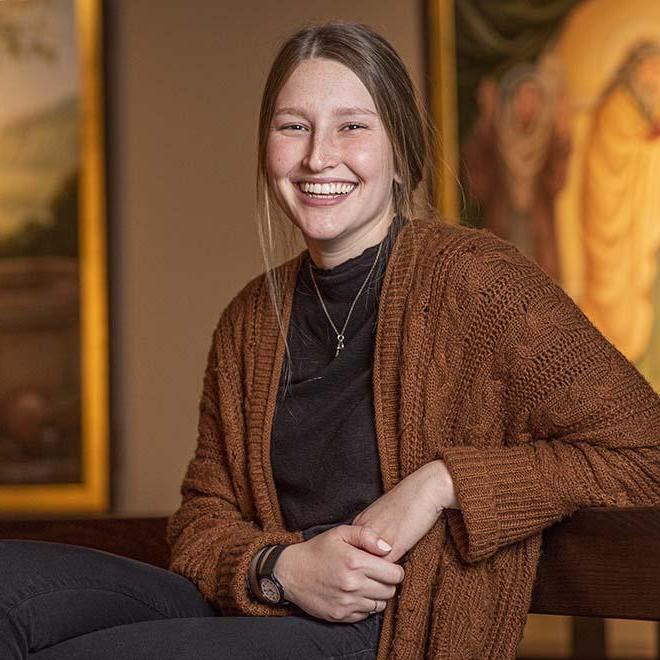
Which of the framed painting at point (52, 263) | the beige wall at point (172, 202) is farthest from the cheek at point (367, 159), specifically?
the framed painting at point (52, 263)

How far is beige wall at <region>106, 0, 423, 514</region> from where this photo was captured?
396 cm

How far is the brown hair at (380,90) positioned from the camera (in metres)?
1.87

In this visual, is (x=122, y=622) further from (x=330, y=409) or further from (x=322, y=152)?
(x=322, y=152)

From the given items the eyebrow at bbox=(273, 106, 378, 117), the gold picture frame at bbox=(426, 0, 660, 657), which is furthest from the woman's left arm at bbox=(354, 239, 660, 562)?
the gold picture frame at bbox=(426, 0, 660, 657)

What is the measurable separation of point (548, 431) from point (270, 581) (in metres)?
0.43

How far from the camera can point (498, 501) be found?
5.22ft

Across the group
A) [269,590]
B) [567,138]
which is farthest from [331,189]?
[567,138]

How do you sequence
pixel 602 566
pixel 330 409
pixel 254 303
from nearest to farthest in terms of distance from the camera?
pixel 602 566
pixel 330 409
pixel 254 303

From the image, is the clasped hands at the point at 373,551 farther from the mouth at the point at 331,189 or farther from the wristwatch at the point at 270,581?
the mouth at the point at 331,189

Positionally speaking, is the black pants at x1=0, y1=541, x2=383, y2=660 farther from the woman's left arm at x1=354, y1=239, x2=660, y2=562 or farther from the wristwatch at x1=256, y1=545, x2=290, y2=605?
the woman's left arm at x1=354, y1=239, x2=660, y2=562

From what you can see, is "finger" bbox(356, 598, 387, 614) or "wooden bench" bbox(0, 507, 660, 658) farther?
"finger" bbox(356, 598, 387, 614)

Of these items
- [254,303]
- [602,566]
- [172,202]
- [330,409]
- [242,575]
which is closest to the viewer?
[602,566]

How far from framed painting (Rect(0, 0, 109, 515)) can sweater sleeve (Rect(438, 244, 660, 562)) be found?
2491 mm

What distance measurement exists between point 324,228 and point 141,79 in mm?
2345
